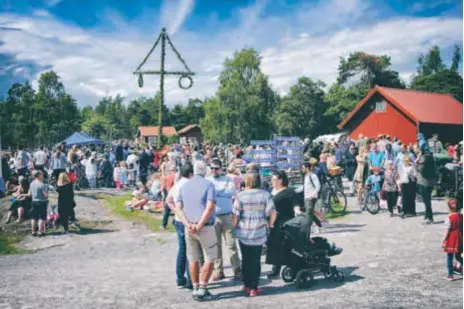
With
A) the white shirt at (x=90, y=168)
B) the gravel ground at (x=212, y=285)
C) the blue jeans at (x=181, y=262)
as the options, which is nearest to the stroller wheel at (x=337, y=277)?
the gravel ground at (x=212, y=285)

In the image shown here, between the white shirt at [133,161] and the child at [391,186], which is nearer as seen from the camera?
the child at [391,186]

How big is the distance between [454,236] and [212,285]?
398cm

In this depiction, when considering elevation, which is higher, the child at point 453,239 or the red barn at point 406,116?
the red barn at point 406,116

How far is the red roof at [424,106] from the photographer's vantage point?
37.0 meters

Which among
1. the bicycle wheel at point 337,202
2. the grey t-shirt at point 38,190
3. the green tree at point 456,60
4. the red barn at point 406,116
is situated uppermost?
the green tree at point 456,60

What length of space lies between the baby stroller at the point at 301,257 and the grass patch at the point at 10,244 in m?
7.15

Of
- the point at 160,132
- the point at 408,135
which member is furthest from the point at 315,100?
the point at 160,132

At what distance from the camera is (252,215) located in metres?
7.38

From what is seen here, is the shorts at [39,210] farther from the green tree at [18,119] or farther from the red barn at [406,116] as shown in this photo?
the green tree at [18,119]

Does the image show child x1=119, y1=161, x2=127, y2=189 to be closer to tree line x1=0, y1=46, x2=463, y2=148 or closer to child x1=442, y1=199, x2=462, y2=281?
child x1=442, y1=199, x2=462, y2=281

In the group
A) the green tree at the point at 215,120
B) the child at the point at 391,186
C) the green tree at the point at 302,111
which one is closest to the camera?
the child at the point at 391,186

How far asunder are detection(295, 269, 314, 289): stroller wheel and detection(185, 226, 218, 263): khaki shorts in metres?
1.43

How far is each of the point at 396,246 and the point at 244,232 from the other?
4.77 meters

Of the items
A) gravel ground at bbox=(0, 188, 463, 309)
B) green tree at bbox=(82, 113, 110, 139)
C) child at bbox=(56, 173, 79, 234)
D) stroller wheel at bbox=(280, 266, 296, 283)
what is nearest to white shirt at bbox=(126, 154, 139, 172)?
child at bbox=(56, 173, 79, 234)
